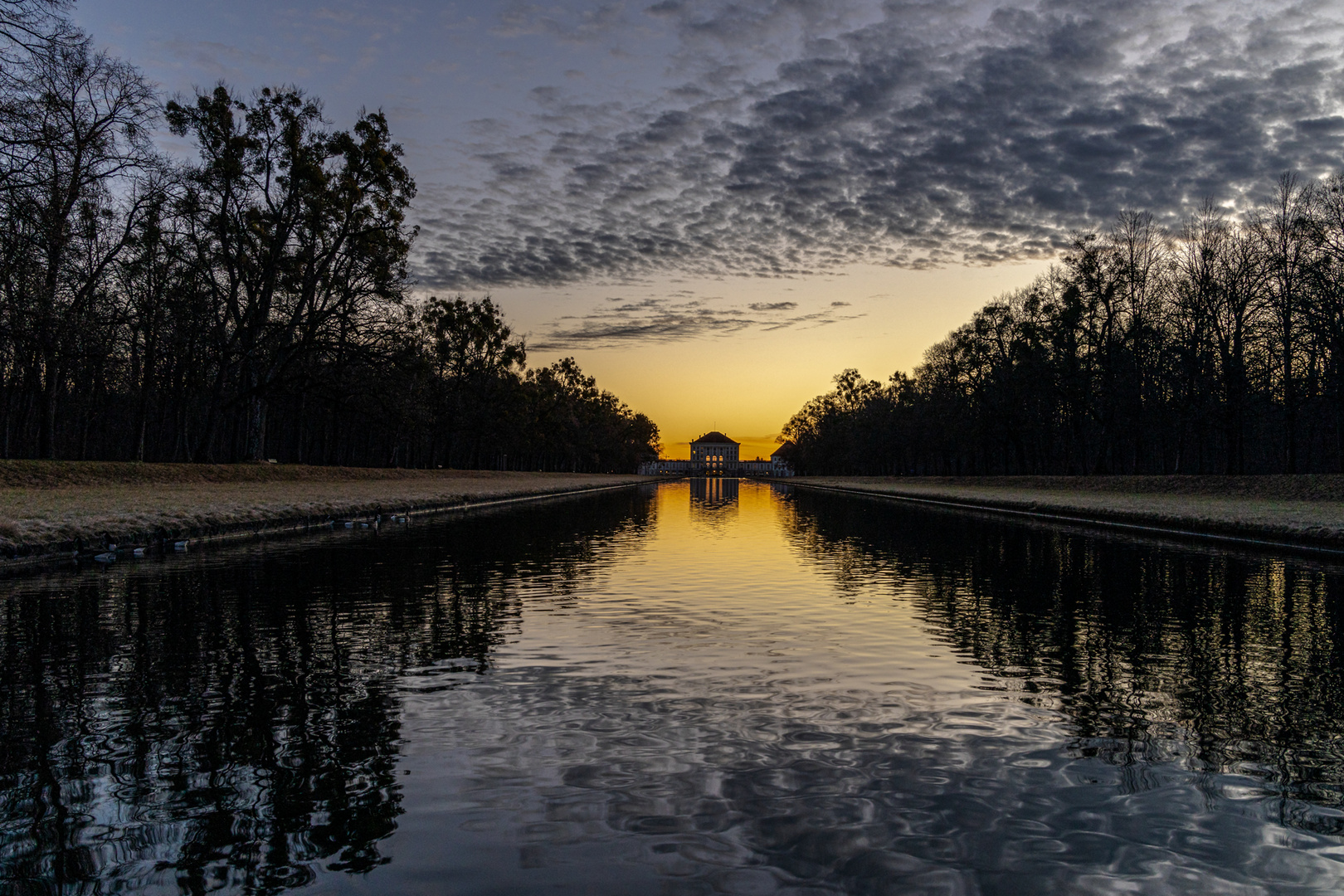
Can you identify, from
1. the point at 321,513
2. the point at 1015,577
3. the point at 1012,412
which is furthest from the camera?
the point at 1012,412

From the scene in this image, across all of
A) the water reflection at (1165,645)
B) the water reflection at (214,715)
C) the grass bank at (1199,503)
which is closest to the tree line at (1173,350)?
the grass bank at (1199,503)

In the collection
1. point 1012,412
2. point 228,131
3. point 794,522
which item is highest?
point 228,131

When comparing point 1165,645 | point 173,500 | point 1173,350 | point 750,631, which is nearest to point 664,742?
point 750,631

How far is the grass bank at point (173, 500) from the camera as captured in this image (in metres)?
14.5

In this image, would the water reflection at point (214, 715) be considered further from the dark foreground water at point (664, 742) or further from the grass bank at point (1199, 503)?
the grass bank at point (1199, 503)

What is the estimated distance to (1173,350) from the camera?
4422cm

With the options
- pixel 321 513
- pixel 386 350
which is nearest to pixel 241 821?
pixel 321 513

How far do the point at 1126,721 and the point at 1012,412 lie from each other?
196 feet

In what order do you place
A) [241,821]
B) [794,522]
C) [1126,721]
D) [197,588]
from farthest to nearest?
[794,522] → [197,588] → [1126,721] → [241,821]

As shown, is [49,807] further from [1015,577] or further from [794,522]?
[794,522]

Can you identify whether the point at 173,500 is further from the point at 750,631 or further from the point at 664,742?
the point at 664,742

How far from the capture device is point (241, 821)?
12.1 ft

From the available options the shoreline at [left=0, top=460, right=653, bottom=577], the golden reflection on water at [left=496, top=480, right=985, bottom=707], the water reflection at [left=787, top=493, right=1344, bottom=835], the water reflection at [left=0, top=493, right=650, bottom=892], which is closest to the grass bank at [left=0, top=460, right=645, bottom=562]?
the shoreline at [left=0, top=460, right=653, bottom=577]

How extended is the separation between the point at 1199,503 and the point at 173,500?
34190 mm
